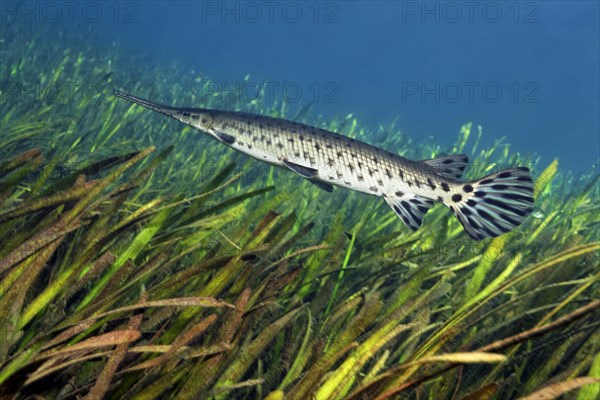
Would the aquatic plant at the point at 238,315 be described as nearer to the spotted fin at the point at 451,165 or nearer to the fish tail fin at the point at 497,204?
the fish tail fin at the point at 497,204

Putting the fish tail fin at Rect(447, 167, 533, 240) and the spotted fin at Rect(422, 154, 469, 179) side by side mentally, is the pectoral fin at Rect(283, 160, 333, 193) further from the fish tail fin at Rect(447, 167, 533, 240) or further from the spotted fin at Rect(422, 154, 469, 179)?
the fish tail fin at Rect(447, 167, 533, 240)

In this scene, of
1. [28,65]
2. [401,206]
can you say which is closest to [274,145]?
[401,206]

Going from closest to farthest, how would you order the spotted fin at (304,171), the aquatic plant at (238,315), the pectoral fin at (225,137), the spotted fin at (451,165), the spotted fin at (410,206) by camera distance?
the aquatic plant at (238,315), the spotted fin at (410,206), the spotted fin at (451,165), the spotted fin at (304,171), the pectoral fin at (225,137)

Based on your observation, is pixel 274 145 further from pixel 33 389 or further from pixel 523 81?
pixel 523 81

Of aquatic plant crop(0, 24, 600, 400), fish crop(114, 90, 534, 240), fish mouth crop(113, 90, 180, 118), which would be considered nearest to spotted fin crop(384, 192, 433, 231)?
fish crop(114, 90, 534, 240)

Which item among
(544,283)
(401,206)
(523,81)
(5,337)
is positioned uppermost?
(523,81)

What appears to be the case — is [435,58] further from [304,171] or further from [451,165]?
[304,171]

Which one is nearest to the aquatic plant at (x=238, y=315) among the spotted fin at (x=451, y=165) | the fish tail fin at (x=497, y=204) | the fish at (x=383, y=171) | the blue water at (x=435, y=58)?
the fish tail fin at (x=497, y=204)
